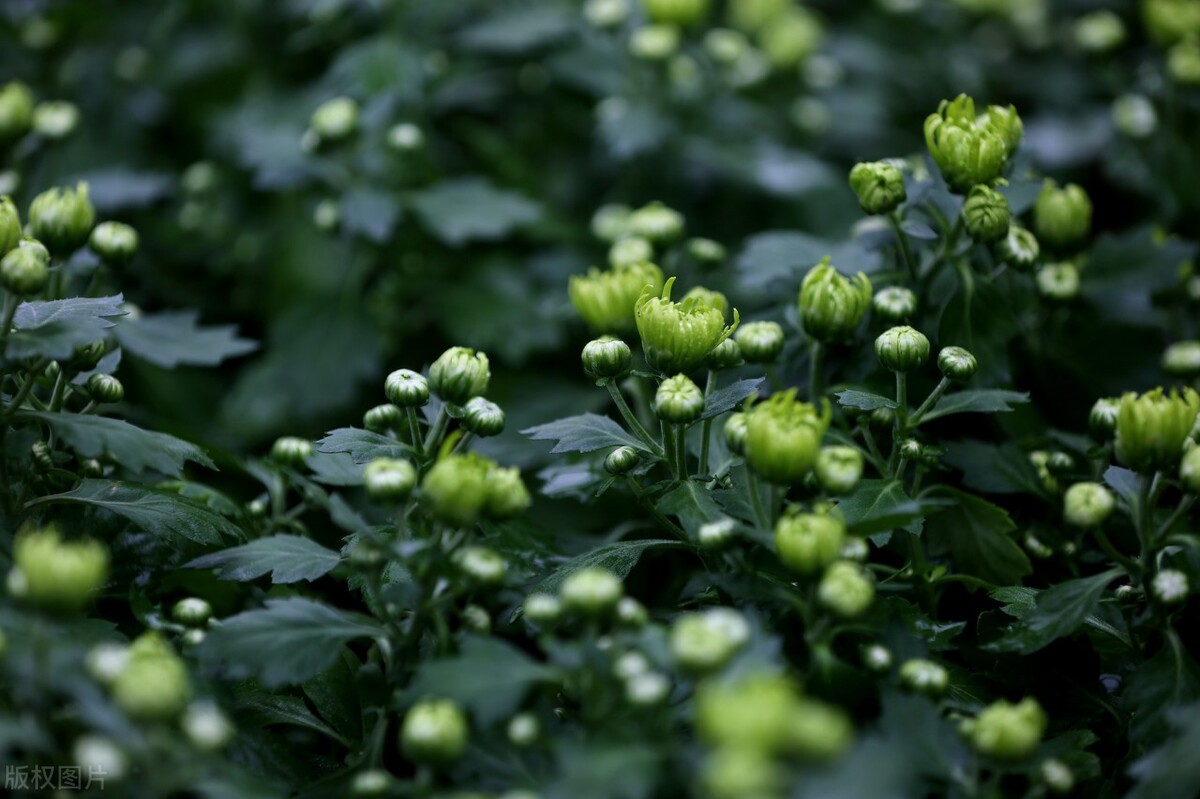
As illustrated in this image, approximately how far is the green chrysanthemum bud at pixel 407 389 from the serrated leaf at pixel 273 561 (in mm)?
162

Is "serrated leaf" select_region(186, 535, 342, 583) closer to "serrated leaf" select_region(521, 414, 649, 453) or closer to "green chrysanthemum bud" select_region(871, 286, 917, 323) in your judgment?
"serrated leaf" select_region(521, 414, 649, 453)

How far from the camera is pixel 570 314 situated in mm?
1638

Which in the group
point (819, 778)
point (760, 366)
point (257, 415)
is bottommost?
point (257, 415)

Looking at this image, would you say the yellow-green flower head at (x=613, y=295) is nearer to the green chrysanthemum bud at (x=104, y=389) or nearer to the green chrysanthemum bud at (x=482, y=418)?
the green chrysanthemum bud at (x=482, y=418)

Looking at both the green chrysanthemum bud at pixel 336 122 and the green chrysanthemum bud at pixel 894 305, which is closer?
the green chrysanthemum bud at pixel 894 305

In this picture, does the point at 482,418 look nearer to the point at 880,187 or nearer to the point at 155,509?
the point at 155,509

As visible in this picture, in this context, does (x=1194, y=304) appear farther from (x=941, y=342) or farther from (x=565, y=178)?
(x=565, y=178)

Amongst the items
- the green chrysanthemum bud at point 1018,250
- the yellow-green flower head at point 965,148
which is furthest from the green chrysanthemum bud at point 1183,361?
the yellow-green flower head at point 965,148

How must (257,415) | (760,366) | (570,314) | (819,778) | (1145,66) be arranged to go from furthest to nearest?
(1145,66) < (257,415) < (570,314) < (760,366) < (819,778)

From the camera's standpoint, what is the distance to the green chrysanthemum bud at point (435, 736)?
81 cm

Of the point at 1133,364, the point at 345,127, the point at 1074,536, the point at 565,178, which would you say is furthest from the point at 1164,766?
the point at 565,178

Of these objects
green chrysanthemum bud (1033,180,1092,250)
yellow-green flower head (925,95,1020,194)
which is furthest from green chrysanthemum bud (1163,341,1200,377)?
yellow-green flower head (925,95,1020,194)

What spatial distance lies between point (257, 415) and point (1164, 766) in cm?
143

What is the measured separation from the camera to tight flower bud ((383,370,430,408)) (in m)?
1.10
